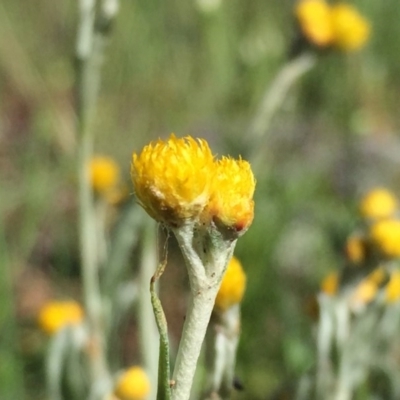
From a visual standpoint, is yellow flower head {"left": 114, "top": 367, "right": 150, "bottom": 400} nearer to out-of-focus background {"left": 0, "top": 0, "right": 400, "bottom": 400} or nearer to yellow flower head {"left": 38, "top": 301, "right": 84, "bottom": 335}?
yellow flower head {"left": 38, "top": 301, "right": 84, "bottom": 335}

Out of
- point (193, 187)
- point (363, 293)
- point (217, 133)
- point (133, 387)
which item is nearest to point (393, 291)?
point (363, 293)

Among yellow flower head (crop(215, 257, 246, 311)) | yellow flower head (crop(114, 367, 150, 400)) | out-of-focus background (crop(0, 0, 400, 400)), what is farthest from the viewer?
out-of-focus background (crop(0, 0, 400, 400))

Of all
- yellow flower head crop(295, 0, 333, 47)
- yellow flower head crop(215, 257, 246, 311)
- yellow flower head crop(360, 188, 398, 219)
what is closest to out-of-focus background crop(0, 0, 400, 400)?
yellow flower head crop(295, 0, 333, 47)

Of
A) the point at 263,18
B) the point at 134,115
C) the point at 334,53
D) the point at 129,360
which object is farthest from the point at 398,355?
the point at 263,18

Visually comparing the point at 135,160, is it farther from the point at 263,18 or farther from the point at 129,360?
the point at 263,18

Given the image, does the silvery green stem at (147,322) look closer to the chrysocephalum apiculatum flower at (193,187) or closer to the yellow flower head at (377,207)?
the yellow flower head at (377,207)
